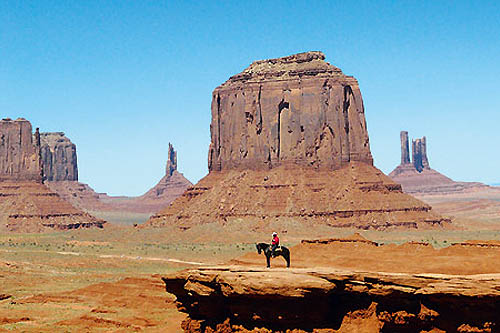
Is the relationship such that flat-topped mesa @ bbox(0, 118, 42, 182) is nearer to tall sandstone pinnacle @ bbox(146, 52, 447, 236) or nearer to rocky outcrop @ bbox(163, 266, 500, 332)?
tall sandstone pinnacle @ bbox(146, 52, 447, 236)

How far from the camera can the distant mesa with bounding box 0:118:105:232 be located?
12238 centimetres

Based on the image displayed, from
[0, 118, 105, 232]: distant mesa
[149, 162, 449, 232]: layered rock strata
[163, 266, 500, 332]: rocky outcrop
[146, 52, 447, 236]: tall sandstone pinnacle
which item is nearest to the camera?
[163, 266, 500, 332]: rocky outcrop

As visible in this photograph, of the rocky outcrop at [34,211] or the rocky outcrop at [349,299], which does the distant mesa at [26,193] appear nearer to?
the rocky outcrop at [34,211]

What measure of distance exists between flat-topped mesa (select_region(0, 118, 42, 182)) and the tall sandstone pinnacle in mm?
32011

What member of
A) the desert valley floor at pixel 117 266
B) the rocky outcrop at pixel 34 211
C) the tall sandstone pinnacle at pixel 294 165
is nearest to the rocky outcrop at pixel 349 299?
the desert valley floor at pixel 117 266

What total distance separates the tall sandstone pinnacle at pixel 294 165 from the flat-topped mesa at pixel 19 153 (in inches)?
1260

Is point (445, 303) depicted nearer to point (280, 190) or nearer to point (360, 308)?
point (360, 308)

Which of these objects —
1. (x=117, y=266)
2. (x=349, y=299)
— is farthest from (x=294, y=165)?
(x=349, y=299)

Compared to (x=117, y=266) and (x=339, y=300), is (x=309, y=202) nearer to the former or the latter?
(x=117, y=266)

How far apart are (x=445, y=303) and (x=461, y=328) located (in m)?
0.71

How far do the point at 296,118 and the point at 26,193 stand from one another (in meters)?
47.2

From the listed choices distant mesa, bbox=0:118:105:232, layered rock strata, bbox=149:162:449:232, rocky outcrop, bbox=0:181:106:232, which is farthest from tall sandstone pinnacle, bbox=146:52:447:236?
distant mesa, bbox=0:118:105:232

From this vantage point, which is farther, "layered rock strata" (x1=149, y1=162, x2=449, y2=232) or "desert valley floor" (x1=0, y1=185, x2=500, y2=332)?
"layered rock strata" (x1=149, y1=162, x2=449, y2=232)

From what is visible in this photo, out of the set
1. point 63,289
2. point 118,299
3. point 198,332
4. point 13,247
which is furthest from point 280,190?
point 198,332
